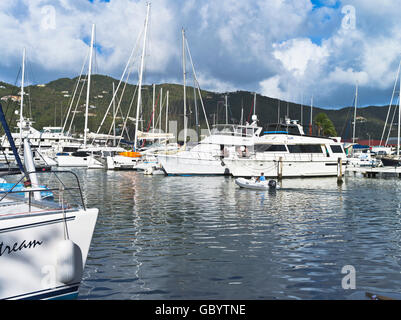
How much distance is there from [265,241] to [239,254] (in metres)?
1.82

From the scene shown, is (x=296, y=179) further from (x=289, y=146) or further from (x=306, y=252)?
(x=306, y=252)

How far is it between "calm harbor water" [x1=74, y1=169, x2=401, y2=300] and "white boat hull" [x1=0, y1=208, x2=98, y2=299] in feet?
4.66

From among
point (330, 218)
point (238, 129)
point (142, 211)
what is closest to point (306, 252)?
point (330, 218)

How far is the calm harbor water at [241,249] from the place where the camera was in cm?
874

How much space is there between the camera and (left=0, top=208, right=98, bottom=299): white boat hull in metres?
6.58

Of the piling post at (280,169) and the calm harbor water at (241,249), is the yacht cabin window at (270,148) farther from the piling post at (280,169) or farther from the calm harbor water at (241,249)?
the calm harbor water at (241,249)

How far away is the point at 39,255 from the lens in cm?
682

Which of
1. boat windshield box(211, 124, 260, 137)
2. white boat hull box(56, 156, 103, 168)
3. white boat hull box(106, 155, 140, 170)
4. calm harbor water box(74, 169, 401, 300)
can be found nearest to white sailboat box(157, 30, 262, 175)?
boat windshield box(211, 124, 260, 137)

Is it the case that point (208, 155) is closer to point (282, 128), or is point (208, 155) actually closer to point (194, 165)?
point (194, 165)

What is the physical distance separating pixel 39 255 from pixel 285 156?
35.4 metres

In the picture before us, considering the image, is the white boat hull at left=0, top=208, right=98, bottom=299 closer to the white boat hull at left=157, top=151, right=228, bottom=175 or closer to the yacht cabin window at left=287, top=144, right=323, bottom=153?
the white boat hull at left=157, top=151, right=228, bottom=175

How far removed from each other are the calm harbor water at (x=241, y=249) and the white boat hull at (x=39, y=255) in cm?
142

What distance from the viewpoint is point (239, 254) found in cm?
1145
